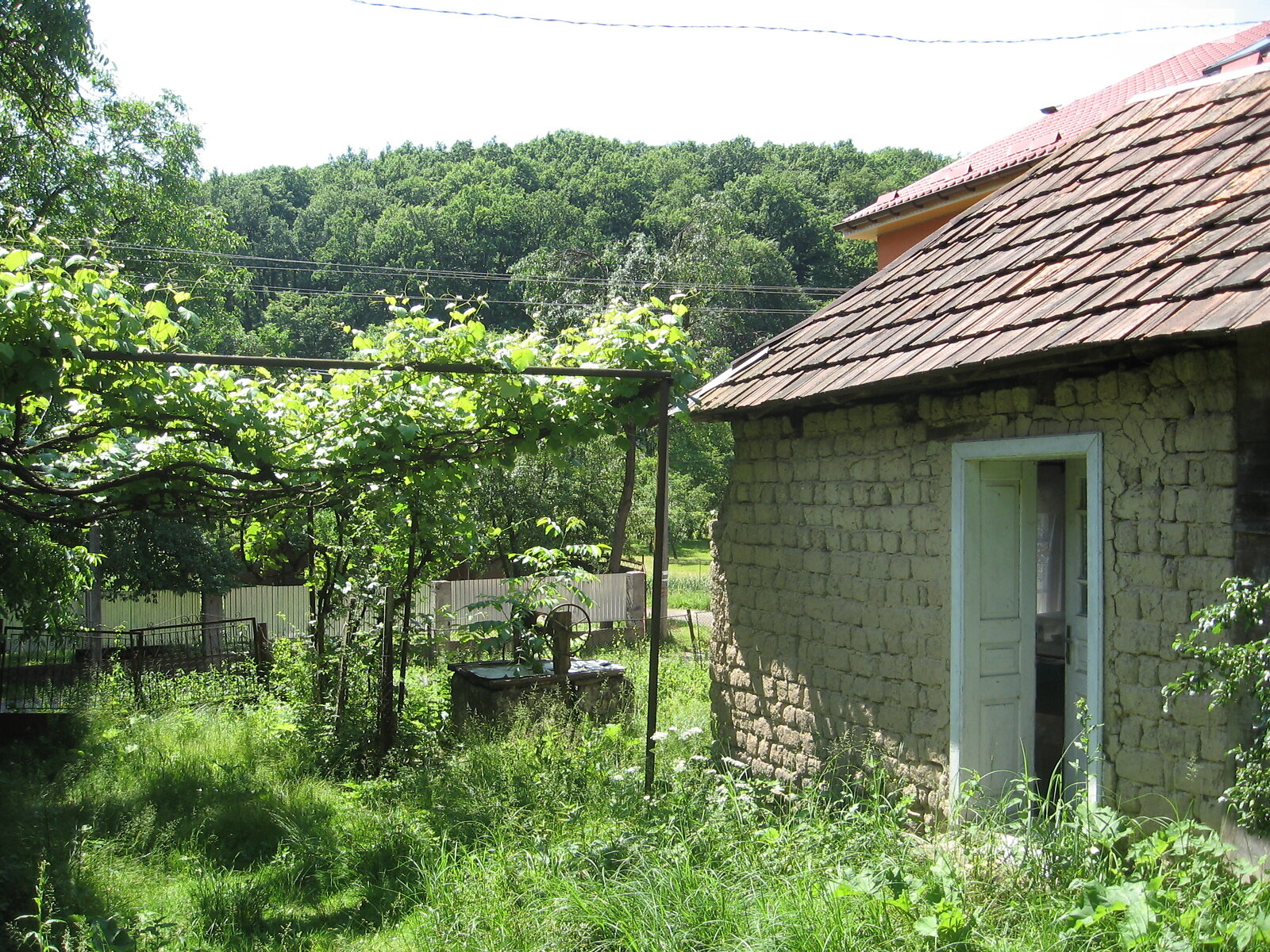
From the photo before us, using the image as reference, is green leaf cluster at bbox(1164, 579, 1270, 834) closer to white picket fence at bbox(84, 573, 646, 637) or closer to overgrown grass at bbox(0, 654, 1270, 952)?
overgrown grass at bbox(0, 654, 1270, 952)

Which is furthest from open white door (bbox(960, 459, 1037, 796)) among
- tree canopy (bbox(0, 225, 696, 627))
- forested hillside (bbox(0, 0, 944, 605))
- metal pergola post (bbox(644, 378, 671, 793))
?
forested hillside (bbox(0, 0, 944, 605))

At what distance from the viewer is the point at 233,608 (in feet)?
55.2

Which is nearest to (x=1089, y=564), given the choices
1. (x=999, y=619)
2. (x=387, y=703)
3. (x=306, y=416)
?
(x=999, y=619)

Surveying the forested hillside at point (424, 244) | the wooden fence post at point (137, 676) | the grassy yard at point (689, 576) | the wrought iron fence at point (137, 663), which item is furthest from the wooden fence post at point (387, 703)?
the grassy yard at point (689, 576)

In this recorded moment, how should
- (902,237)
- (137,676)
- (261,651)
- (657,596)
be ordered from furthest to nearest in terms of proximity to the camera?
(902,237)
(261,651)
(137,676)
(657,596)

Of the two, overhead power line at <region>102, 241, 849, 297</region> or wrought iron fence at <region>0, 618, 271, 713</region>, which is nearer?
wrought iron fence at <region>0, 618, 271, 713</region>

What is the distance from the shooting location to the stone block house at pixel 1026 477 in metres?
4.34

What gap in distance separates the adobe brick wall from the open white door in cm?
15

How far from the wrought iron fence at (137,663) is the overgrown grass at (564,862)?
9.15 feet

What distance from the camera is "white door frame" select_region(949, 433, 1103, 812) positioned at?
4.77 meters

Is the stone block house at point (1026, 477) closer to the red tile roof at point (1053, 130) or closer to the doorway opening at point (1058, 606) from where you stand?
the doorway opening at point (1058, 606)

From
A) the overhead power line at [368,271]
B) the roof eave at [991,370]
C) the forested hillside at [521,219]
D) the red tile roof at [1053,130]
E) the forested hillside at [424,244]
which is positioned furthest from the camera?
the forested hillside at [521,219]

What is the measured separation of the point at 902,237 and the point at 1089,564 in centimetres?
1034

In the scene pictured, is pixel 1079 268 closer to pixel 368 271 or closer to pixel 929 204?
pixel 929 204
